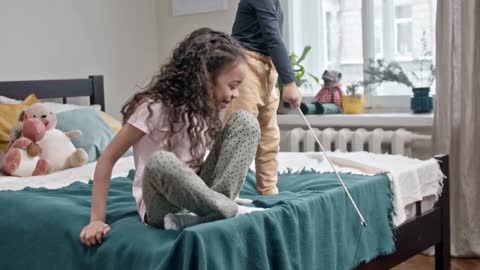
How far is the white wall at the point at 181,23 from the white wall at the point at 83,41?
0.13 ft

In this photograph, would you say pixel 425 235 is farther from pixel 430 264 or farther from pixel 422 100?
pixel 422 100

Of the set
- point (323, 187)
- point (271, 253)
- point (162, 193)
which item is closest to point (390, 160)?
point (323, 187)

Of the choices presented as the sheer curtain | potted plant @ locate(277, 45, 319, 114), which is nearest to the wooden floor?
the sheer curtain

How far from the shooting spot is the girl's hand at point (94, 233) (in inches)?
61.6

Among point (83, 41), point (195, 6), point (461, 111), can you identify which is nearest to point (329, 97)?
point (461, 111)

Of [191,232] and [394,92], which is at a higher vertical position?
[394,92]

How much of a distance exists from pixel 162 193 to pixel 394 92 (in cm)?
222

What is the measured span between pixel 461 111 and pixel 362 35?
732 mm

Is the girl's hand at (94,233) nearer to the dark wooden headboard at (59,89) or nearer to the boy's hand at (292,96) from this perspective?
the boy's hand at (292,96)

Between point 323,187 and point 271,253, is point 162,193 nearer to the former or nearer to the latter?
point 271,253

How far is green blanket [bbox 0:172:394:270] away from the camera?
57.5 inches

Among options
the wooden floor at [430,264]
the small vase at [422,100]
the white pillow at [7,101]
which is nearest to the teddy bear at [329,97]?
the small vase at [422,100]

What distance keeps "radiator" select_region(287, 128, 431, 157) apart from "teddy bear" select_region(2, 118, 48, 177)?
1357 millimetres

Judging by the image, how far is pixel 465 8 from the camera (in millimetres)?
2963
